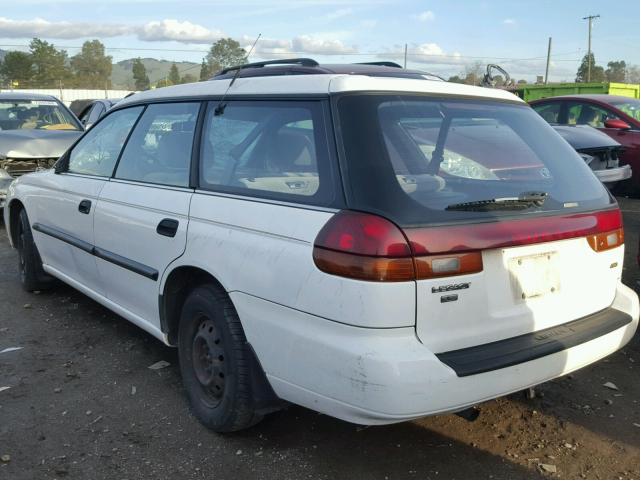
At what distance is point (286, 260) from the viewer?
100 inches

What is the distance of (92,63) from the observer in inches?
3209

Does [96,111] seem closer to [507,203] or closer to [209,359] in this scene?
[209,359]

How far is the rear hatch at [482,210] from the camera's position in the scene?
241 centimetres

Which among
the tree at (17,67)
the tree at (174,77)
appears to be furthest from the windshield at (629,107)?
the tree at (17,67)

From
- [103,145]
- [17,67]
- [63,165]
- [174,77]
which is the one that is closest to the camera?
[103,145]

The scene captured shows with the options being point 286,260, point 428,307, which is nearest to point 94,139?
point 286,260

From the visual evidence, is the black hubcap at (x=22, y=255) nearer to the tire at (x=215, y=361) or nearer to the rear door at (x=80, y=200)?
the rear door at (x=80, y=200)

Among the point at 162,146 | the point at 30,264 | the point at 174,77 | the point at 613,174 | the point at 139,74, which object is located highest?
the point at 139,74

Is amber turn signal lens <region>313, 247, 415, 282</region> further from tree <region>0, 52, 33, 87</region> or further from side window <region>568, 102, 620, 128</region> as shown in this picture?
tree <region>0, 52, 33, 87</region>

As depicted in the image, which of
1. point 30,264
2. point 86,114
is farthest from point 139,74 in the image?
point 30,264

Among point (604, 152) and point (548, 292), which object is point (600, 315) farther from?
point (604, 152)

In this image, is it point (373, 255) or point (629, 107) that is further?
point (629, 107)

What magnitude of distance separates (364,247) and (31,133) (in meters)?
8.06

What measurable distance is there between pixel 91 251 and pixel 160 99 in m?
1.13
